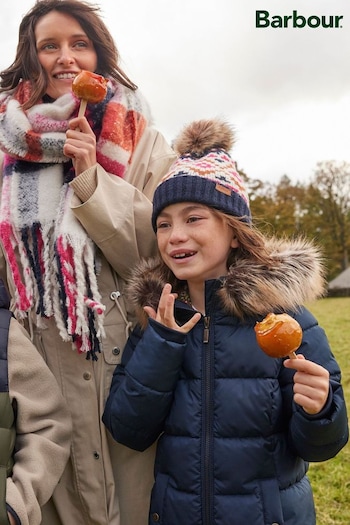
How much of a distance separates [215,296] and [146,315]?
31 centimetres

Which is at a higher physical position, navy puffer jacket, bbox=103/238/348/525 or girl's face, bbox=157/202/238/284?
girl's face, bbox=157/202/238/284

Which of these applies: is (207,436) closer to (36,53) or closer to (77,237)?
(77,237)

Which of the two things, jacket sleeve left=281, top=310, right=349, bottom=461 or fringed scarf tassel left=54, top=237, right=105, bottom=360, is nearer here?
jacket sleeve left=281, top=310, right=349, bottom=461

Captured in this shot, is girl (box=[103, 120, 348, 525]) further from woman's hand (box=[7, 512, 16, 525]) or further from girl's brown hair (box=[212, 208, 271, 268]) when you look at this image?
woman's hand (box=[7, 512, 16, 525])

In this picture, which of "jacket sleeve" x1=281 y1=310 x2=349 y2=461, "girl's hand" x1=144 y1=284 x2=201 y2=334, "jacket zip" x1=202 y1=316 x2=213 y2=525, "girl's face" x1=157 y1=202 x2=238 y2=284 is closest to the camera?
"jacket sleeve" x1=281 y1=310 x2=349 y2=461

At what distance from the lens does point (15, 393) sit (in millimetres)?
2301

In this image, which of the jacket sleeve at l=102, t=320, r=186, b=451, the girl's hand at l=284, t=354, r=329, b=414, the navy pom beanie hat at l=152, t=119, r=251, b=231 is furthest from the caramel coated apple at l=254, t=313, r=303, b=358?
the navy pom beanie hat at l=152, t=119, r=251, b=231

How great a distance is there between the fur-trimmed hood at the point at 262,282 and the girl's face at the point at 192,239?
0.34ft

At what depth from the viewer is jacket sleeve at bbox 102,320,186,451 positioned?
223 cm

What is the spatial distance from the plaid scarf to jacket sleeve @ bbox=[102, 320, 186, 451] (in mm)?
266

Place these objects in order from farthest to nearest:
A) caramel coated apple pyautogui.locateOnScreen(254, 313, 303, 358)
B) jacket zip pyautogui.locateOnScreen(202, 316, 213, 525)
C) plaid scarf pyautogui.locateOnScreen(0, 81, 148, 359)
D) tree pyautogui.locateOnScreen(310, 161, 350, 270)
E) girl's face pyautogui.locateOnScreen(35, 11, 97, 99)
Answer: tree pyautogui.locateOnScreen(310, 161, 350, 270) < girl's face pyautogui.locateOnScreen(35, 11, 97, 99) < plaid scarf pyautogui.locateOnScreen(0, 81, 148, 359) < jacket zip pyautogui.locateOnScreen(202, 316, 213, 525) < caramel coated apple pyautogui.locateOnScreen(254, 313, 303, 358)

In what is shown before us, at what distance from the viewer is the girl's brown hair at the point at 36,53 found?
273cm

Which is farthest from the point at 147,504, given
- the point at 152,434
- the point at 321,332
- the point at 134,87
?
the point at 134,87

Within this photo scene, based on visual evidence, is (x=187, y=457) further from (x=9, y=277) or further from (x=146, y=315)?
(x=9, y=277)
